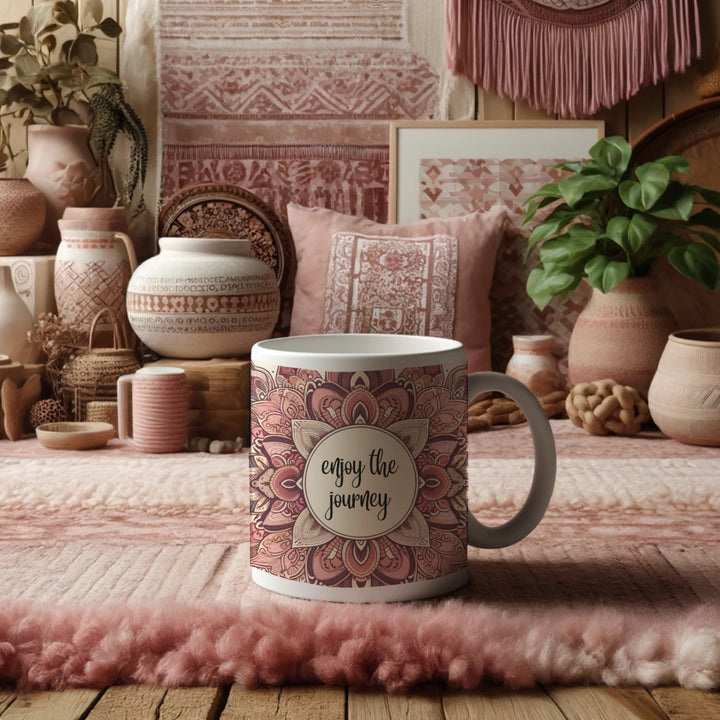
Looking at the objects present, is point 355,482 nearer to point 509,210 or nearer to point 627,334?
point 627,334

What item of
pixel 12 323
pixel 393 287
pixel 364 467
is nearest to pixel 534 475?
pixel 364 467

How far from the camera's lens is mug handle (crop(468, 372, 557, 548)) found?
26.0 inches

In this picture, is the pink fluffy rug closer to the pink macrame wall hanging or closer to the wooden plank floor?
the wooden plank floor

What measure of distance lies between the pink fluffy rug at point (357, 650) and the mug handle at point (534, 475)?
0.10 metres

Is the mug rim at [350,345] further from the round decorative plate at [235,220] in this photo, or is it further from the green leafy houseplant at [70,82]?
the green leafy houseplant at [70,82]

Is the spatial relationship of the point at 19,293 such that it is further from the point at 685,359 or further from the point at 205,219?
the point at 685,359

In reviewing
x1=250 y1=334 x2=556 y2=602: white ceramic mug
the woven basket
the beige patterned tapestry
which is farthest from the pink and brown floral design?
the beige patterned tapestry

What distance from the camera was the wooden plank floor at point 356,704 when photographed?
0.51 meters

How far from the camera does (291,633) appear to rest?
22.1 inches

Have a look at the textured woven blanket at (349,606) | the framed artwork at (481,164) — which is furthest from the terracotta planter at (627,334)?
the textured woven blanket at (349,606)

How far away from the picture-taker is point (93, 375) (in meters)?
1.57

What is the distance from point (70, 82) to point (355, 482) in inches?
62.3

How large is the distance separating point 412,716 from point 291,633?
9 cm

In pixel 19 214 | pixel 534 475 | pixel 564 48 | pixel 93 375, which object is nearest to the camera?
pixel 534 475
